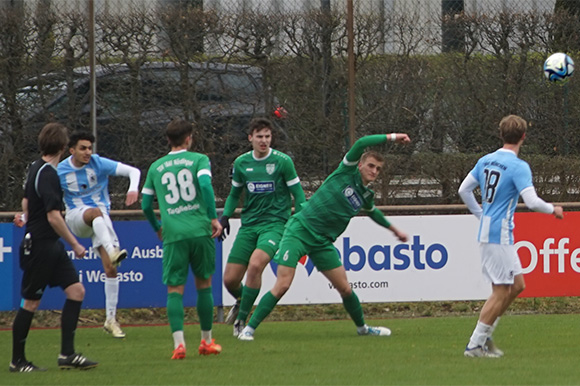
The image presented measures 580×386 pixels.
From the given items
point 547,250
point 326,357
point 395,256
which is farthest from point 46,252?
point 547,250

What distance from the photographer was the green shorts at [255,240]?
9.96 metres

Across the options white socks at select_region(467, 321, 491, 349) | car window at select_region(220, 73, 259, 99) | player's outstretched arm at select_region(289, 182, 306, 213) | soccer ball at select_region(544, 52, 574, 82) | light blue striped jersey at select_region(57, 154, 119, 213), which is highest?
soccer ball at select_region(544, 52, 574, 82)

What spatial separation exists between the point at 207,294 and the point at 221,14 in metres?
7.25

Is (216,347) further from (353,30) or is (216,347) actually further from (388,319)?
(353,30)

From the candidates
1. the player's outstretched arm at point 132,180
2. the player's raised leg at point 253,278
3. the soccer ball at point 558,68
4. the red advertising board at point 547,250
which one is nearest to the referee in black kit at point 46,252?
the player's outstretched arm at point 132,180

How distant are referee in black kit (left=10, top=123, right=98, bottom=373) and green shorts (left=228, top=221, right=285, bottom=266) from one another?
242cm

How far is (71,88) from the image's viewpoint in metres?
14.2

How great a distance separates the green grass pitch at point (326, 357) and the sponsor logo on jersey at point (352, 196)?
4.35ft

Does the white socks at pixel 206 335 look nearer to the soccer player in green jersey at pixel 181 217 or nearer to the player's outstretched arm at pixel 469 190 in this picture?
the soccer player in green jersey at pixel 181 217

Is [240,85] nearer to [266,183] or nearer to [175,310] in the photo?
[266,183]

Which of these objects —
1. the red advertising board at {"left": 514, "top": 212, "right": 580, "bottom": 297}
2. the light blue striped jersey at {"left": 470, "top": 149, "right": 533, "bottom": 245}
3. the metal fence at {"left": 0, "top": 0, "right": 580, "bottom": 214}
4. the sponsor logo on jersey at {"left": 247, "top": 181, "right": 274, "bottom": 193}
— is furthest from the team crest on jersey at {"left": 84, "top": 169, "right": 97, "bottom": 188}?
the red advertising board at {"left": 514, "top": 212, "right": 580, "bottom": 297}

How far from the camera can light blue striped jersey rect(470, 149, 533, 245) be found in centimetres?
803

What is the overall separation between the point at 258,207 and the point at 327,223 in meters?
0.90

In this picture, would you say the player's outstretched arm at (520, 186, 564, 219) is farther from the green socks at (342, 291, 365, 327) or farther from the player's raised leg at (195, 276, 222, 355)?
the player's raised leg at (195, 276, 222, 355)
